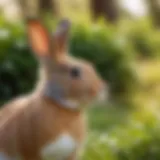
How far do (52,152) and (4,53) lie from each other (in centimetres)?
160

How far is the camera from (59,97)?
218 cm

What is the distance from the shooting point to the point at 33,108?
2.17 m

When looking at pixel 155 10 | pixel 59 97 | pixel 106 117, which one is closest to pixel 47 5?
pixel 155 10

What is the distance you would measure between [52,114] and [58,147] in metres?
0.13

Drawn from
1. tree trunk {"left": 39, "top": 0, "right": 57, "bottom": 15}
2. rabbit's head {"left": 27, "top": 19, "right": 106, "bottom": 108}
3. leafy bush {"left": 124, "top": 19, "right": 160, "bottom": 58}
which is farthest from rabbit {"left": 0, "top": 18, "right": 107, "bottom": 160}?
tree trunk {"left": 39, "top": 0, "right": 57, "bottom": 15}

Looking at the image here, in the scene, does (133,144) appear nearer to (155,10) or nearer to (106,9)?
(106,9)

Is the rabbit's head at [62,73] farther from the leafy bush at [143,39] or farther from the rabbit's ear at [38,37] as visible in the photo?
the leafy bush at [143,39]

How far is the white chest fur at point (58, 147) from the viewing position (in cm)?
216

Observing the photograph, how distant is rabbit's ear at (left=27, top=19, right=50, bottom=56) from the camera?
2230 millimetres

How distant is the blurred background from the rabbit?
0.60m

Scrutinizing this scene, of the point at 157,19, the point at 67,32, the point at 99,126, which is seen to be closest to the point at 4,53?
the point at 99,126

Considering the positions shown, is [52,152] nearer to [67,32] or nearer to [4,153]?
[4,153]

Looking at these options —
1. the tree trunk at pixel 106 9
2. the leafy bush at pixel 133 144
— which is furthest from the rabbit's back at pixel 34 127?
the tree trunk at pixel 106 9

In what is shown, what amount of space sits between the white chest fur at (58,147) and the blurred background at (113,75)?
23.2 inches
